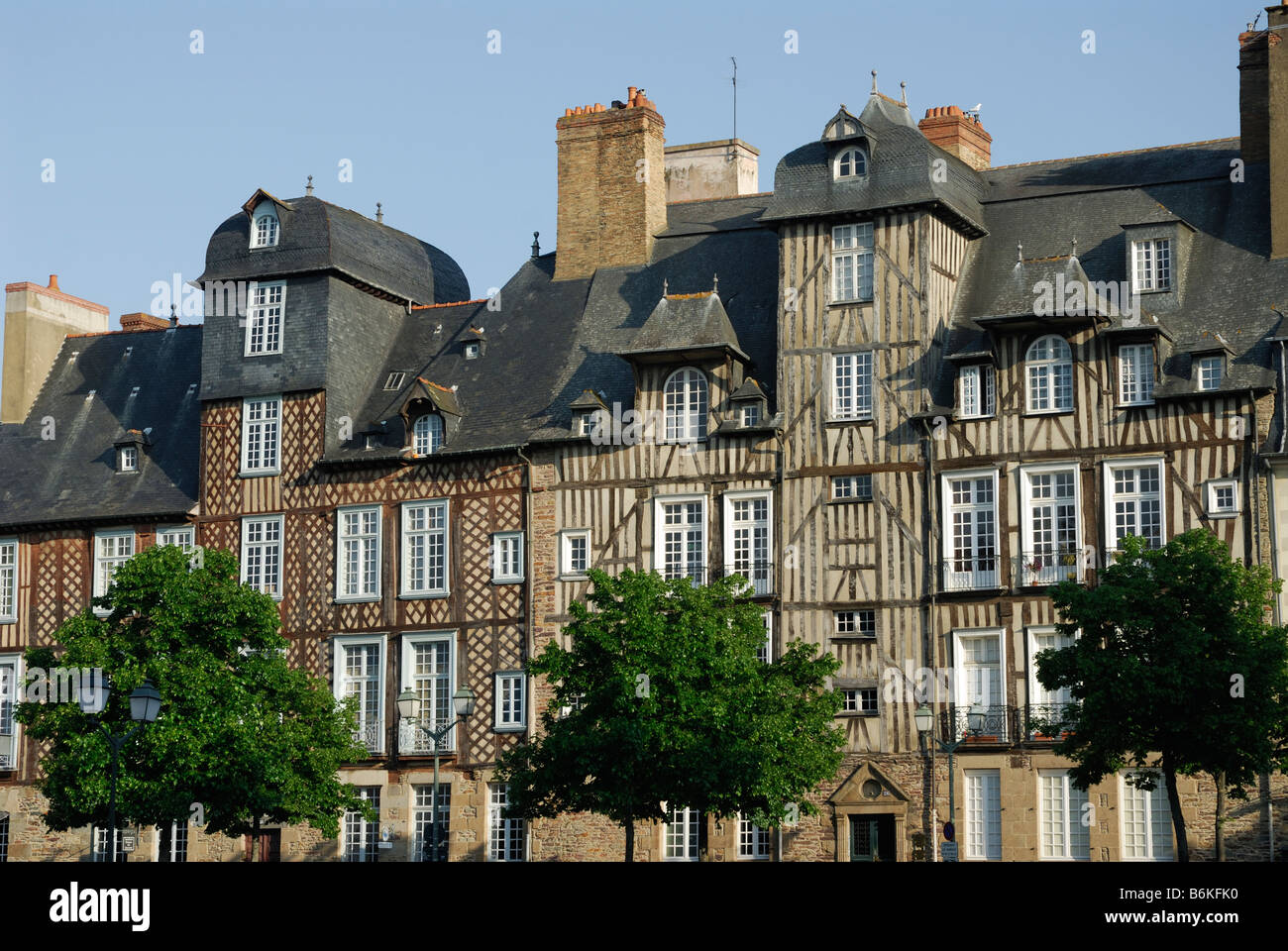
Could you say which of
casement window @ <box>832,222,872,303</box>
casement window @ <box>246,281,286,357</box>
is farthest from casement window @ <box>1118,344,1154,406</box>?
casement window @ <box>246,281,286,357</box>

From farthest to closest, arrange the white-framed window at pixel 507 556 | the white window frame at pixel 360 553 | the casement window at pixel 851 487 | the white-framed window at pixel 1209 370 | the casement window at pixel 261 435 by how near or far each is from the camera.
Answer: the casement window at pixel 261 435 < the white window frame at pixel 360 553 < the white-framed window at pixel 507 556 < the casement window at pixel 851 487 < the white-framed window at pixel 1209 370

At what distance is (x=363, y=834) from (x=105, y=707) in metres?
7.68

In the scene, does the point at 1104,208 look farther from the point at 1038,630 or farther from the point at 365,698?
the point at 365,698

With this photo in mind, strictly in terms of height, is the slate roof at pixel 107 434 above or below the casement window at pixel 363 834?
above

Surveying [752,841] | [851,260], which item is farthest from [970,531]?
[752,841]

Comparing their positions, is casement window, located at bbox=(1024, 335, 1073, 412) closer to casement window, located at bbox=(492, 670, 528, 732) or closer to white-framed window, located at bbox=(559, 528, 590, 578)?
white-framed window, located at bbox=(559, 528, 590, 578)

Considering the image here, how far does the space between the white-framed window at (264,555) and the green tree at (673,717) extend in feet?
35.9

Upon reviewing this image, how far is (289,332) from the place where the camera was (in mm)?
45250

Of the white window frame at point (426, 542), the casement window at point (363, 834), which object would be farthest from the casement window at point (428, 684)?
the casement window at point (363, 834)

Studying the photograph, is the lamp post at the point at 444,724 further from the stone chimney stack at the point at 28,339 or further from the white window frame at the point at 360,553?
the stone chimney stack at the point at 28,339

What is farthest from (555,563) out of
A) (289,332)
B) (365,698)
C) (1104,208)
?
(1104,208)

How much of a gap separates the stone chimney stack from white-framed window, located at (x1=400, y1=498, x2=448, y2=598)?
1157 cm

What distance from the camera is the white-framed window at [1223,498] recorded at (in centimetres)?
3609

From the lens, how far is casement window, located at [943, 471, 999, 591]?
38.0 m
